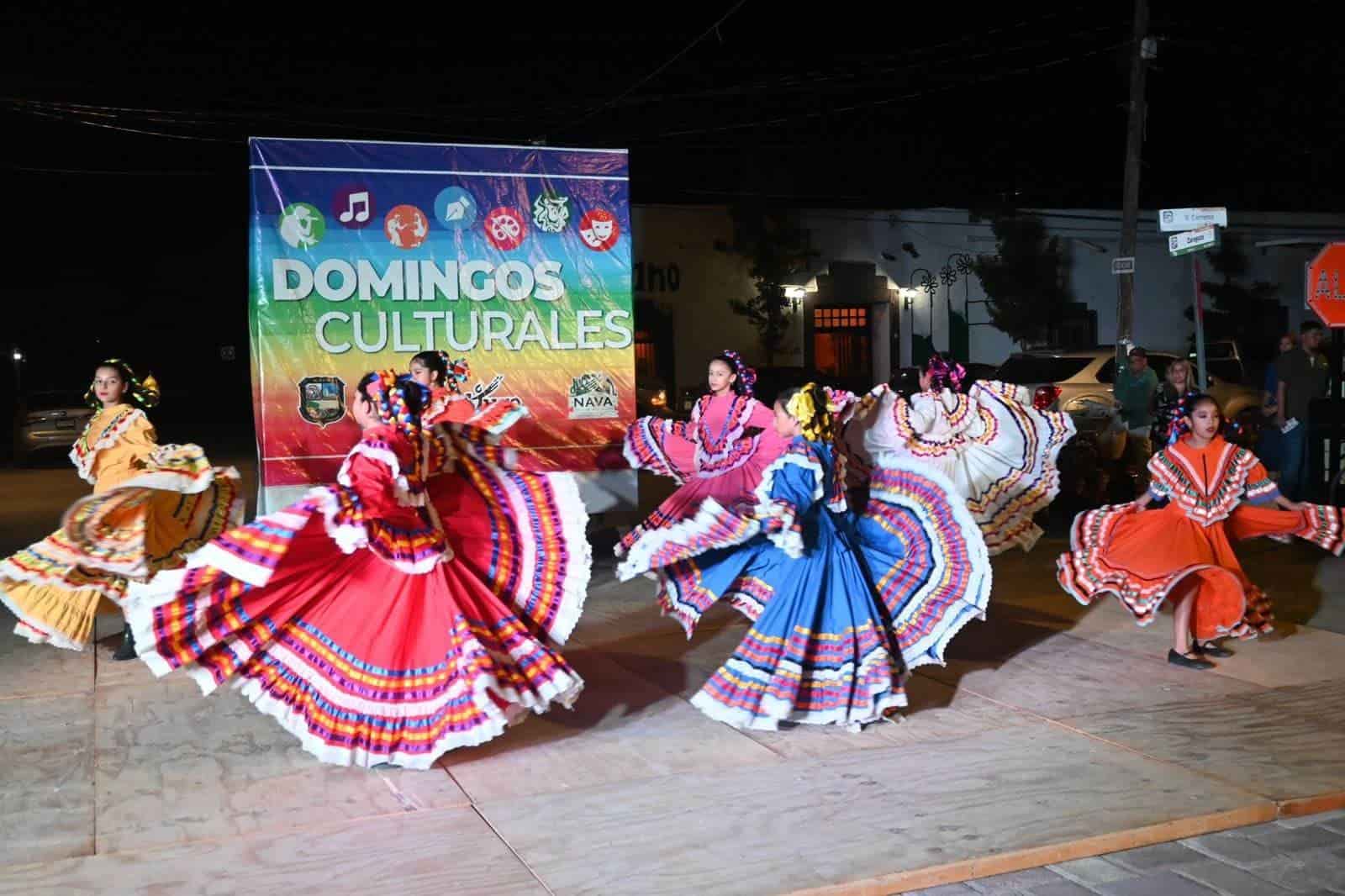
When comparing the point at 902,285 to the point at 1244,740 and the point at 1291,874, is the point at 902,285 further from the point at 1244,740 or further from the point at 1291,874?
the point at 1291,874

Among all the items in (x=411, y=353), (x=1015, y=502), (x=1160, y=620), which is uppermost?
(x=411, y=353)

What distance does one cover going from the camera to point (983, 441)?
977 centimetres

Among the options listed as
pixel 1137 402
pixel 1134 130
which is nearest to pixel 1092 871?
pixel 1137 402

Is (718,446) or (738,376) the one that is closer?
(718,446)

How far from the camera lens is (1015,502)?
9594 mm

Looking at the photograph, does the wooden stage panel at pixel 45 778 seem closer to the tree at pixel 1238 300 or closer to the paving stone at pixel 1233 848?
the paving stone at pixel 1233 848

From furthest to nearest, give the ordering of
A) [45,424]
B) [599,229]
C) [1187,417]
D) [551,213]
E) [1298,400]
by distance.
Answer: [45,424] < [1298,400] < [599,229] < [551,213] < [1187,417]

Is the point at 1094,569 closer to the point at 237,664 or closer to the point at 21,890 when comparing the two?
the point at 237,664

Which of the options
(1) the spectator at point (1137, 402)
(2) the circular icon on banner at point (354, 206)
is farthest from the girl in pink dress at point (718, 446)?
(1) the spectator at point (1137, 402)

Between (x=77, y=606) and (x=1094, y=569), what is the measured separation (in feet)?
18.3

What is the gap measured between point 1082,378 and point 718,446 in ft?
32.2

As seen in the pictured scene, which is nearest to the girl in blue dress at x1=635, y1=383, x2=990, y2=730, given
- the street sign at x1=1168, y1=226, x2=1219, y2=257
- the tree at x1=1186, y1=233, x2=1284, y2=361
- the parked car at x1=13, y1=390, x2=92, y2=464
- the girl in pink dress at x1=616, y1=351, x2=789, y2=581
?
the girl in pink dress at x1=616, y1=351, x2=789, y2=581

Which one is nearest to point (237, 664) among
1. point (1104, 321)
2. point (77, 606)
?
point (77, 606)

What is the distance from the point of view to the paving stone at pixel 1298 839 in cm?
481
